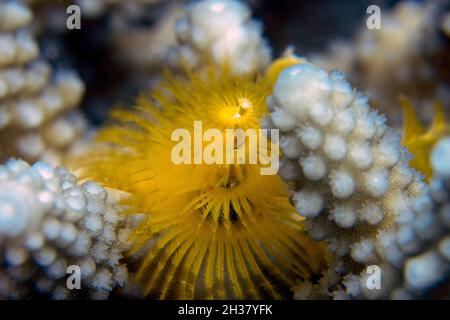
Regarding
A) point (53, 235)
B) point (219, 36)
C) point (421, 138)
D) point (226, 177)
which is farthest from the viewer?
point (219, 36)

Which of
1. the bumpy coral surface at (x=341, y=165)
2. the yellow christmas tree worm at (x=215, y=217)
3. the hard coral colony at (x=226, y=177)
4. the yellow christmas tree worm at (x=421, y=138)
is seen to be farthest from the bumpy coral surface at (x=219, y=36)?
the bumpy coral surface at (x=341, y=165)

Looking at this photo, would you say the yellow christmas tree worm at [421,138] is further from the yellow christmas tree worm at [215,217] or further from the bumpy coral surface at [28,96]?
the bumpy coral surface at [28,96]

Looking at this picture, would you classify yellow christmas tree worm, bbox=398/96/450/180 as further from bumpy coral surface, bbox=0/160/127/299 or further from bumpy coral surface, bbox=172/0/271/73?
bumpy coral surface, bbox=0/160/127/299

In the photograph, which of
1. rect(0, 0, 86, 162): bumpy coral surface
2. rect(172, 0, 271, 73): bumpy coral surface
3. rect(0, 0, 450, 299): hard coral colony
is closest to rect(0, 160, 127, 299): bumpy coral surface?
rect(0, 0, 450, 299): hard coral colony

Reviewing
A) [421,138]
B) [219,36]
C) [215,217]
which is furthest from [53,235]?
[421,138]

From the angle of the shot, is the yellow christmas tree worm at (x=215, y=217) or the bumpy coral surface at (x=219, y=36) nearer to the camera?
the yellow christmas tree worm at (x=215, y=217)

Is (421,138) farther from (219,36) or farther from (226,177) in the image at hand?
(219,36)
